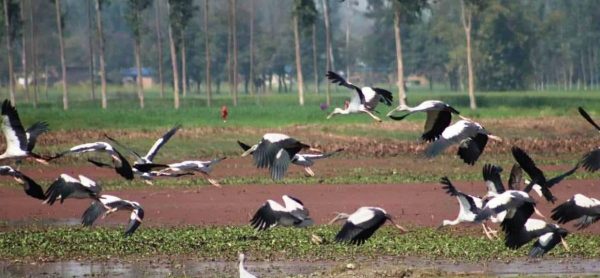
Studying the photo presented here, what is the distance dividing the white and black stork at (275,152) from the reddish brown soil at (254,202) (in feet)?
15.7

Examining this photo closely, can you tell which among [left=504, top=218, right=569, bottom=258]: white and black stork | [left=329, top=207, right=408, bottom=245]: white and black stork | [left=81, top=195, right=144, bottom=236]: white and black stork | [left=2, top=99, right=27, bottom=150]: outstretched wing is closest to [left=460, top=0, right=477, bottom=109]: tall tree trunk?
[left=81, top=195, right=144, bottom=236]: white and black stork

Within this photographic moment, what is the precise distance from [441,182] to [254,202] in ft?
27.5

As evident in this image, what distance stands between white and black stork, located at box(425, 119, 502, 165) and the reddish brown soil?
408 cm

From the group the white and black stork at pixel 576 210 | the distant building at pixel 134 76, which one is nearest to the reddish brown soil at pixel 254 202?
the white and black stork at pixel 576 210

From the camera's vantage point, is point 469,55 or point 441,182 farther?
point 469,55

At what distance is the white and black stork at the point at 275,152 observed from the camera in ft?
55.4

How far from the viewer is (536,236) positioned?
616 inches

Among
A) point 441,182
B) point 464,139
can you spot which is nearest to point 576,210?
point 464,139

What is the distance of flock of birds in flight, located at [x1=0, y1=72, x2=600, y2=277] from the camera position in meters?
15.6

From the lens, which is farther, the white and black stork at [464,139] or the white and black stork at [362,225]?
the white and black stork at [464,139]

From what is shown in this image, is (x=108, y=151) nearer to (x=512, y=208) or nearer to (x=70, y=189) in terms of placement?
(x=70, y=189)

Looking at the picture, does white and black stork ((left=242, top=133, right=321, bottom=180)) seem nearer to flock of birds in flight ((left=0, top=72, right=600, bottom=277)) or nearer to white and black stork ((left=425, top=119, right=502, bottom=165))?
flock of birds in flight ((left=0, top=72, right=600, bottom=277))

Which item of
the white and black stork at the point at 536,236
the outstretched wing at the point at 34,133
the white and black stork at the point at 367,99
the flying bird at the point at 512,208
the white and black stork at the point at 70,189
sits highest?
the white and black stork at the point at 367,99

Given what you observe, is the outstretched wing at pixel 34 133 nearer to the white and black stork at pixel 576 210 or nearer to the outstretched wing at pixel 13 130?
the outstretched wing at pixel 13 130
